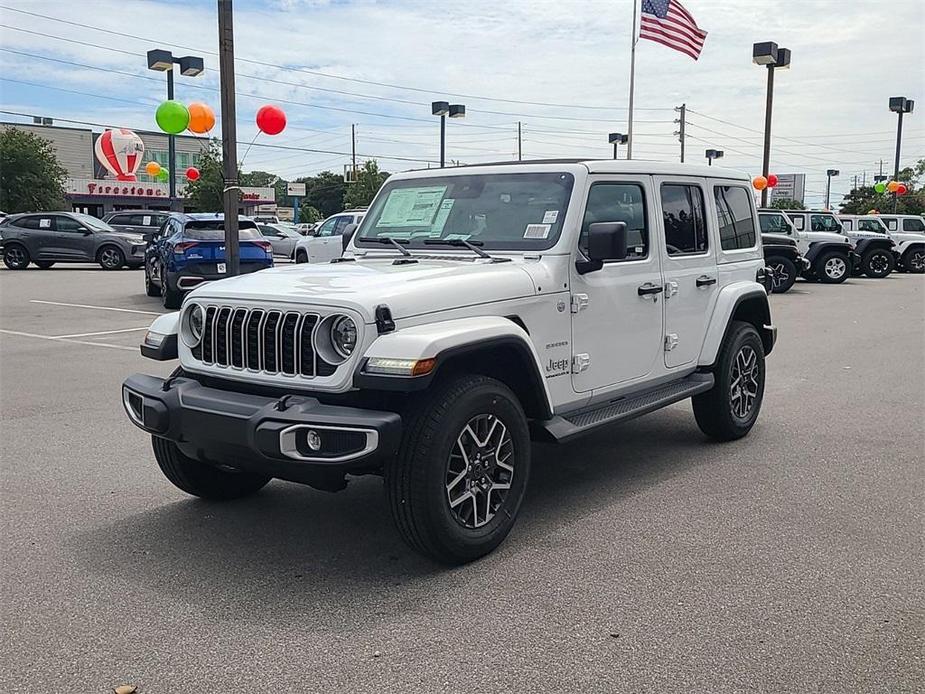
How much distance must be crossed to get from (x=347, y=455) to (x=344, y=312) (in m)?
0.63

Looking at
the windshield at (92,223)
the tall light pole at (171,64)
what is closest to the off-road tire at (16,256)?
the windshield at (92,223)

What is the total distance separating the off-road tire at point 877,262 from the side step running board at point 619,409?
2118cm

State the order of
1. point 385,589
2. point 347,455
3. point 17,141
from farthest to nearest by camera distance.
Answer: point 17,141
point 385,589
point 347,455

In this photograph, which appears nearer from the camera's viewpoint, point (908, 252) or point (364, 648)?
point (364, 648)

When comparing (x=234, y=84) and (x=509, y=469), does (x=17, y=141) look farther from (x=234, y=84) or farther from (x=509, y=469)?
(x=509, y=469)

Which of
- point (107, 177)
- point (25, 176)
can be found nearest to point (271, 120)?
point (25, 176)

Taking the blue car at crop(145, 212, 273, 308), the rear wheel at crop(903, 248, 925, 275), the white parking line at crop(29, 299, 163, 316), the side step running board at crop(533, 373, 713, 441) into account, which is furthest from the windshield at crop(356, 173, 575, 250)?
the rear wheel at crop(903, 248, 925, 275)

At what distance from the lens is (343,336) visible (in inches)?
158

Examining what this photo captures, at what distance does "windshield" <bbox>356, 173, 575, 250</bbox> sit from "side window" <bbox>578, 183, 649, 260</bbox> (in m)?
0.16

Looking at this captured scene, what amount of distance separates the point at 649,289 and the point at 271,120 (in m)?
10.8

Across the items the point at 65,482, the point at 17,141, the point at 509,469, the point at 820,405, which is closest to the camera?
the point at 509,469

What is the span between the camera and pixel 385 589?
397cm

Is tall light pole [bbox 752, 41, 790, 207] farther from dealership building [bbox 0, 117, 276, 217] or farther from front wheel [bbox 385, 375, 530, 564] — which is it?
dealership building [bbox 0, 117, 276, 217]

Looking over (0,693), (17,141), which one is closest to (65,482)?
(0,693)
